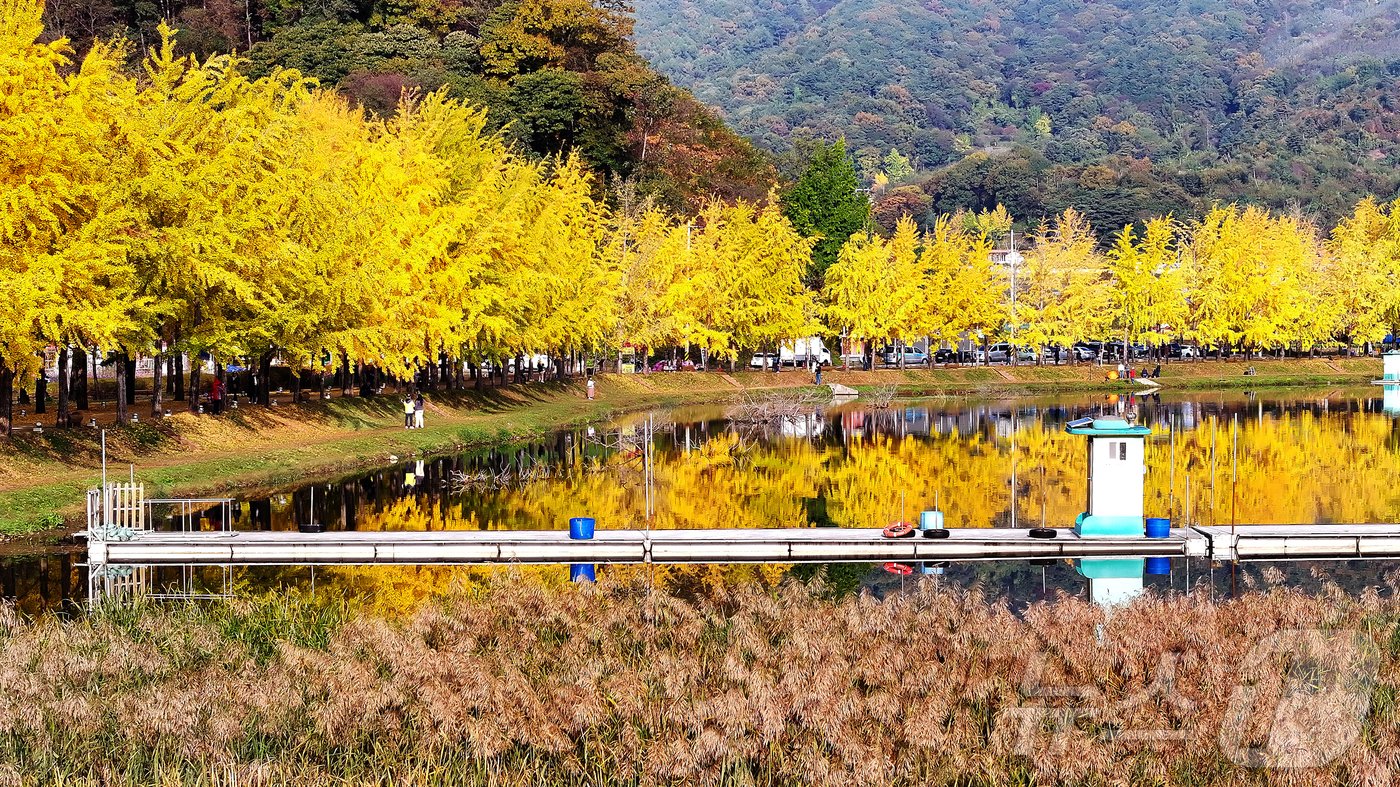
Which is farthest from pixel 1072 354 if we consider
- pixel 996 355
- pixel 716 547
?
pixel 716 547

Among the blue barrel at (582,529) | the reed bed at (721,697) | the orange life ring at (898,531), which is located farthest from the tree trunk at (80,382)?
the orange life ring at (898,531)

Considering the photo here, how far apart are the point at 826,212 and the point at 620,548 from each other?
8096cm

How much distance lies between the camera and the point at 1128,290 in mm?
104312

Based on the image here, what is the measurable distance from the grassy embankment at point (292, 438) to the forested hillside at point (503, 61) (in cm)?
2421

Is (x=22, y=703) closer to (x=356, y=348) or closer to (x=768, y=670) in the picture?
(x=768, y=670)

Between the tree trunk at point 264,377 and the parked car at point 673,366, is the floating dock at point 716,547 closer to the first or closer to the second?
the tree trunk at point 264,377

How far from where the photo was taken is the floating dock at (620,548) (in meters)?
28.6

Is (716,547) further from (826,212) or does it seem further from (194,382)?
(826,212)

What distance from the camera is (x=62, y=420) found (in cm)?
4150

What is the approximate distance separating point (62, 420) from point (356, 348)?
38.7ft

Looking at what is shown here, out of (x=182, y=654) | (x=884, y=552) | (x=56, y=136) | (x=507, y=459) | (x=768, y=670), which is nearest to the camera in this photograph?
(x=768, y=670)

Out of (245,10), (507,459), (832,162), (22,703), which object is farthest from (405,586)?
(245,10)

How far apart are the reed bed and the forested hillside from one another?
8085 cm

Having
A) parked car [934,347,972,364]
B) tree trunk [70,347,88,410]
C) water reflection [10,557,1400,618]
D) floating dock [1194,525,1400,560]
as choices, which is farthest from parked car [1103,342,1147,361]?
water reflection [10,557,1400,618]
